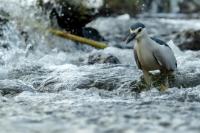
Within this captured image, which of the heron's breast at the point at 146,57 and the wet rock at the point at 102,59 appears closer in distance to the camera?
the heron's breast at the point at 146,57

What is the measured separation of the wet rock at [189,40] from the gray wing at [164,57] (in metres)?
3.86

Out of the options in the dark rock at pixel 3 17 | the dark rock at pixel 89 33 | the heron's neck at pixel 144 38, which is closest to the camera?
the heron's neck at pixel 144 38

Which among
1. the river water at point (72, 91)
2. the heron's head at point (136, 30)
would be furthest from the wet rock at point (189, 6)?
the heron's head at point (136, 30)

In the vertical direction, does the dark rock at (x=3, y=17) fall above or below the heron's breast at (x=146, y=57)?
above

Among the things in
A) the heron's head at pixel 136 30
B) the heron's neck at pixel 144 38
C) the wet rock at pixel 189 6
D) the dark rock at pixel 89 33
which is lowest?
the heron's neck at pixel 144 38

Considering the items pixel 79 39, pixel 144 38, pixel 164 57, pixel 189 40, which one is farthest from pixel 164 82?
pixel 189 40

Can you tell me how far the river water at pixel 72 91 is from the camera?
389cm

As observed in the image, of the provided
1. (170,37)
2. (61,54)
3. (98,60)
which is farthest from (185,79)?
(170,37)

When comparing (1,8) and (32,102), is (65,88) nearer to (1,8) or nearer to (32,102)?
(32,102)

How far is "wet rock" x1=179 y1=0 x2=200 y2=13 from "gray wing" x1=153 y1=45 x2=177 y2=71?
1410 centimetres

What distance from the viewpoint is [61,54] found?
8797 millimetres

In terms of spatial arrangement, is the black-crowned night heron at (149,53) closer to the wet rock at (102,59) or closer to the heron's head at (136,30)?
the heron's head at (136,30)

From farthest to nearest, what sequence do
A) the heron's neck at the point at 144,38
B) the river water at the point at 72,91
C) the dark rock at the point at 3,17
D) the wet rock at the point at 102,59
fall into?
the dark rock at the point at 3,17 → the wet rock at the point at 102,59 → the heron's neck at the point at 144,38 → the river water at the point at 72,91

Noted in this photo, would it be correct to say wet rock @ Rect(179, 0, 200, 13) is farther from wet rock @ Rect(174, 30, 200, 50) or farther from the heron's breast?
the heron's breast
